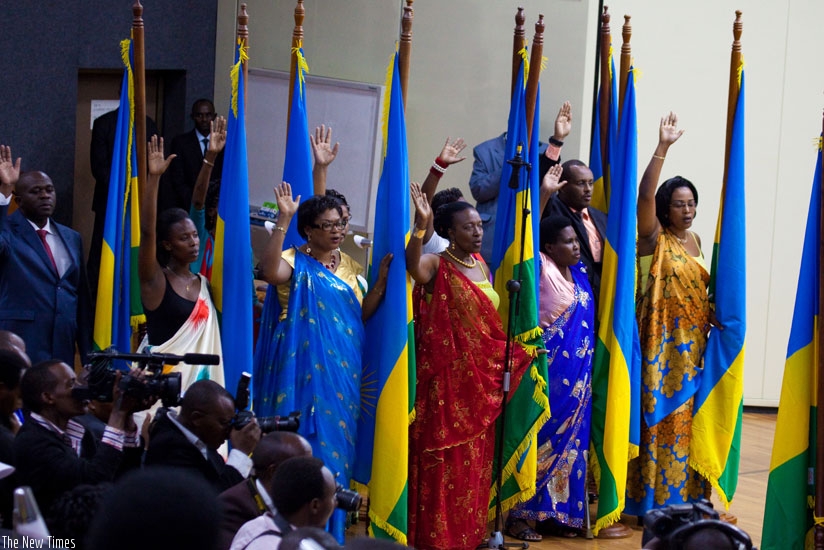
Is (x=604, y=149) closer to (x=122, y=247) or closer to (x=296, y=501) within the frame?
(x=122, y=247)

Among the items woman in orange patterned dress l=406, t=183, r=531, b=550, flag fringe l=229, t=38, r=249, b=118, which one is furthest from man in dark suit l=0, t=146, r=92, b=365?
woman in orange patterned dress l=406, t=183, r=531, b=550

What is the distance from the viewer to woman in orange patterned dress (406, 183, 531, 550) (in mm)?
4660

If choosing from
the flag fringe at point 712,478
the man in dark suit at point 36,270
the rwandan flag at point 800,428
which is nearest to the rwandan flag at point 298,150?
the man in dark suit at point 36,270

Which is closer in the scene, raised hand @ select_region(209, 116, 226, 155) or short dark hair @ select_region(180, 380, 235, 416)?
short dark hair @ select_region(180, 380, 235, 416)

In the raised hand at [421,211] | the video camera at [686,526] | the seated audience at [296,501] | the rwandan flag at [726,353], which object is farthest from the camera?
the rwandan flag at [726,353]

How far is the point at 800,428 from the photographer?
A: 420cm

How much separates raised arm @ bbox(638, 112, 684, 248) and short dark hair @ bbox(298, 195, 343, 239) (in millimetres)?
1556

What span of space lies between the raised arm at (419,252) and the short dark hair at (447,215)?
0.12 metres

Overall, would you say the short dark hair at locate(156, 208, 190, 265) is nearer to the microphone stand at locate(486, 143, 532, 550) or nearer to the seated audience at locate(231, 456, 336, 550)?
the microphone stand at locate(486, 143, 532, 550)

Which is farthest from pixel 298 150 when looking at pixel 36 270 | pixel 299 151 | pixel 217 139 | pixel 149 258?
pixel 36 270

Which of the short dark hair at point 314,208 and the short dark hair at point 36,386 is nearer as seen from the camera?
the short dark hair at point 36,386

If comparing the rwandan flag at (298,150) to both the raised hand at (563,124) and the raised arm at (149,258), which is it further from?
the raised hand at (563,124)

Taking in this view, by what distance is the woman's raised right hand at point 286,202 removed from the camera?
170 inches

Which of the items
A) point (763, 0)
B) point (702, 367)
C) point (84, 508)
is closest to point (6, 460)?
point (84, 508)
